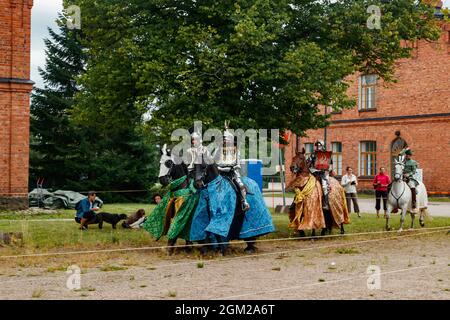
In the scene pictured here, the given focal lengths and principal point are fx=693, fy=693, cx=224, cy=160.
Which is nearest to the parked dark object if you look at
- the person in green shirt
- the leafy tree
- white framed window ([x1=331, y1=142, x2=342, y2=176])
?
the leafy tree

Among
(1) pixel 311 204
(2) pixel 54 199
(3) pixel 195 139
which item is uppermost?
(3) pixel 195 139

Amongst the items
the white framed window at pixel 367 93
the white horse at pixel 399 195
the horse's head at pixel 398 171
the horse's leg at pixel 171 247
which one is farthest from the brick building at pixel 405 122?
the horse's leg at pixel 171 247

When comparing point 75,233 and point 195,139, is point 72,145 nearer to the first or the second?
point 75,233

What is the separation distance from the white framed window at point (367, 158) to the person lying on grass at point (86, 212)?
26.8m

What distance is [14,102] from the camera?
24.0m

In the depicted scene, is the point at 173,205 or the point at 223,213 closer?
the point at 223,213

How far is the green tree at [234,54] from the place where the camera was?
1625cm

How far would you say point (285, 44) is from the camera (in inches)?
707

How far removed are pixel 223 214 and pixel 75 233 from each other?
5.92m

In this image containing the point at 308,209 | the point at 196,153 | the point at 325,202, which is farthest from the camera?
the point at 325,202

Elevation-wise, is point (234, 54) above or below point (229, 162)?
above

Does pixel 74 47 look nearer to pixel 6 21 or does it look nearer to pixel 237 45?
pixel 6 21

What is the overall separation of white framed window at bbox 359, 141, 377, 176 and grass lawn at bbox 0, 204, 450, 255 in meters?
18.9

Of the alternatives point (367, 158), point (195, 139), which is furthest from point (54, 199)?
point (367, 158)
